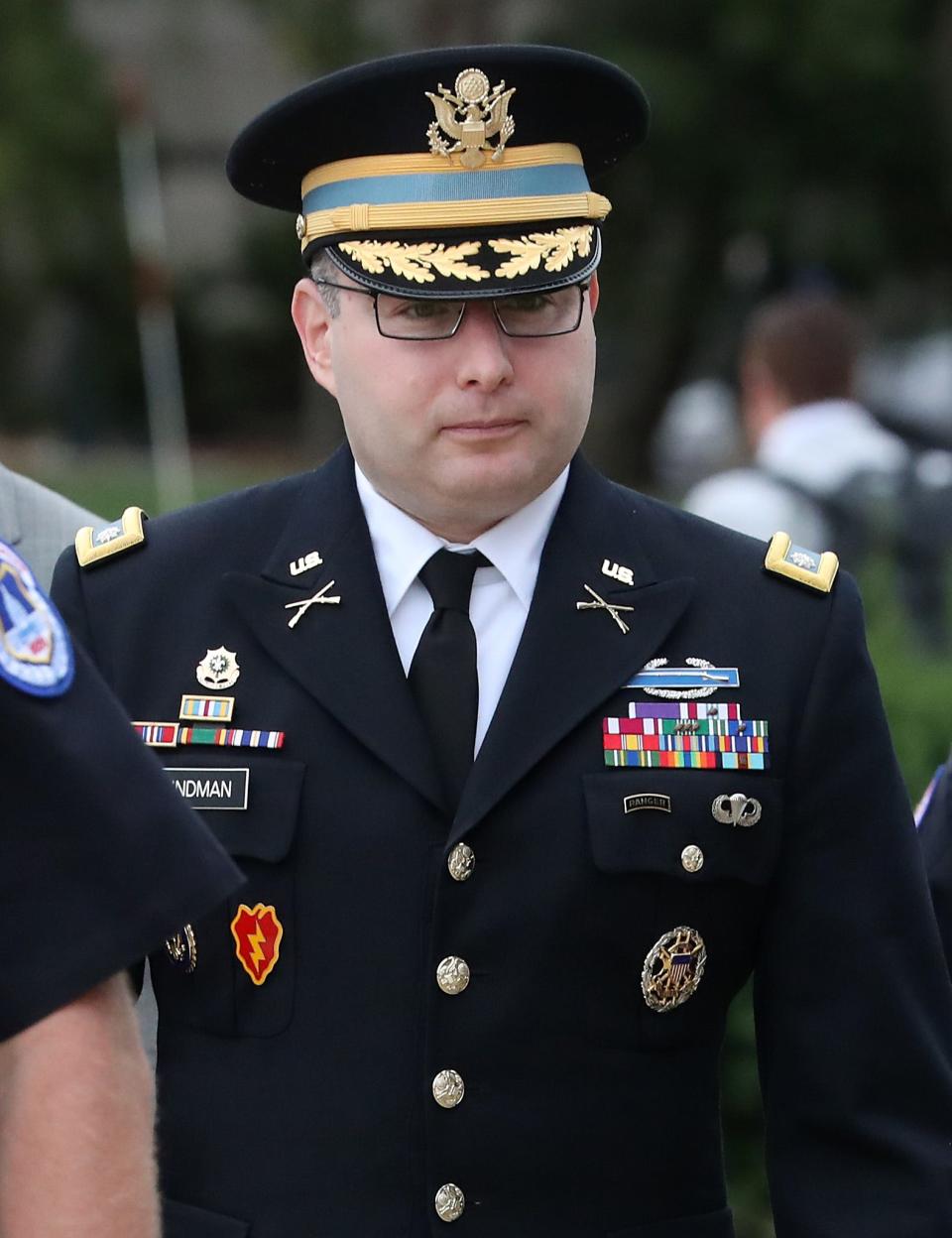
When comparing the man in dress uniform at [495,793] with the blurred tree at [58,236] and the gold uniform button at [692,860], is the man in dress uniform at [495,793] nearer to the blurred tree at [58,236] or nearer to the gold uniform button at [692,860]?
the gold uniform button at [692,860]

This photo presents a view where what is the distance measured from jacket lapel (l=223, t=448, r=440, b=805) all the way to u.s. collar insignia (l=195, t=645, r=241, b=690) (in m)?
0.05

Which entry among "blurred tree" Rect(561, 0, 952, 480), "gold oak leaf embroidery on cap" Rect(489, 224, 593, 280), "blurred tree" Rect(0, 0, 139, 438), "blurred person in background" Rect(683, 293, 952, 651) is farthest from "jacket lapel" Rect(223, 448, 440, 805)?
"blurred tree" Rect(0, 0, 139, 438)

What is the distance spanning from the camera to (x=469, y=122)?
291cm

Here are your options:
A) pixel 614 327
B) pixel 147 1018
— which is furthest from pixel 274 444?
pixel 147 1018

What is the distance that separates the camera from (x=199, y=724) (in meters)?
2.89

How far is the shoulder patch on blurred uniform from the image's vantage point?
1.86 metres

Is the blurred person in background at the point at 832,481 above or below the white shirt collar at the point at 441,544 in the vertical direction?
above

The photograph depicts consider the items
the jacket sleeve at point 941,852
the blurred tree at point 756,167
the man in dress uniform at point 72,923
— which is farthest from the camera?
the blurred tree at point 756,167

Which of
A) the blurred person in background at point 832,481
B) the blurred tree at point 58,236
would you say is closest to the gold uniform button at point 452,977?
the blurred person in background at point 832,481

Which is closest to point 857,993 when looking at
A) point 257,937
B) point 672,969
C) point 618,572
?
point 672,969

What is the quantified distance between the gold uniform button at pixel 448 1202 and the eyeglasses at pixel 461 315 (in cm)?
101

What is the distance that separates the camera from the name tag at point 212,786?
9.28ft

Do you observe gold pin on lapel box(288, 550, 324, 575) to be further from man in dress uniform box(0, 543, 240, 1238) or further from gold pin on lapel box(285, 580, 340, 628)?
man in dress uniform box(0, 543, 240, 1238)

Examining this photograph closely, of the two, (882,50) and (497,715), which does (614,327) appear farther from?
(497,715)
